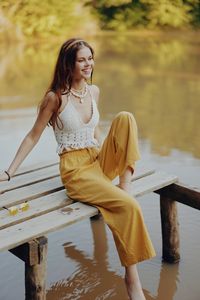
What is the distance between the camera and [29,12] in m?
17.8

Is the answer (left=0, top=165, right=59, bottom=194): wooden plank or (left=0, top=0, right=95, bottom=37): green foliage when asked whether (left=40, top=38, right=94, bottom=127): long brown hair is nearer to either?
(left=0, top=165, right=59, bottom=194): wooden plank

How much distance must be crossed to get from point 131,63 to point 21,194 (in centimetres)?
924

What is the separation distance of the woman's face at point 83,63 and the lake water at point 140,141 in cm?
122

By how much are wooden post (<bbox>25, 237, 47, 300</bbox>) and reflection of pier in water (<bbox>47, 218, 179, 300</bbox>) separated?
0.56 metres

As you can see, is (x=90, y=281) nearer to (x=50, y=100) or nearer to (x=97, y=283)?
(x=97, y=283)

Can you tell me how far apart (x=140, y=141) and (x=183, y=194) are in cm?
286

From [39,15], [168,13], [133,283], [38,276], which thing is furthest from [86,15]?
[38,276]

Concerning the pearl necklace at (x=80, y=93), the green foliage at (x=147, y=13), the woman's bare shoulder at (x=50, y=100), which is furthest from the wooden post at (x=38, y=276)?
the green foliage at (x=147, y=13)

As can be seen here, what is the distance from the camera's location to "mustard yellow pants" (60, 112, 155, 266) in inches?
95.0

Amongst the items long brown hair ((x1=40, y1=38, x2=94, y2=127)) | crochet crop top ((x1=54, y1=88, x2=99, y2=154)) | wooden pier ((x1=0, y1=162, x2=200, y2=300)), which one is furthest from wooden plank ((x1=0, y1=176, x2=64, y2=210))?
long brown hair ((x1=40, y1=38, x2=94, y2=127))

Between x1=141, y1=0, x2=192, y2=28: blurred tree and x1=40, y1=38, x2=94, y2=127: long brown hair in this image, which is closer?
x1=40, y1=38, x2=94, y2=127: long brown hair

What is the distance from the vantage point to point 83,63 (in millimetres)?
2742

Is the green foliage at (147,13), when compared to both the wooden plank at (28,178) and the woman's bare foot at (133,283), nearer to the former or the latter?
the wooden plank at (28,178)

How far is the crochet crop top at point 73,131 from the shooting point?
277 cm
